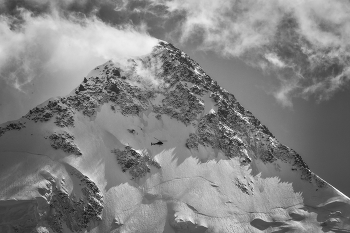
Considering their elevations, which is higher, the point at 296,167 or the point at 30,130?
the point at 296,167

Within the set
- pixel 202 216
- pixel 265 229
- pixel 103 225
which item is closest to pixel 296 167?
pixel 265 229

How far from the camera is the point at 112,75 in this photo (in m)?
192

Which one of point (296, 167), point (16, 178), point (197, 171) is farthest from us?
point (296, 167)

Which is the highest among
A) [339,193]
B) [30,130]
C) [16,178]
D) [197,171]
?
[339,193]

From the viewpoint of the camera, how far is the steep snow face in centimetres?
15100

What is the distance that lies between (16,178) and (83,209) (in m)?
22.5

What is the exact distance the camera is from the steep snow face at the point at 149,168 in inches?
5945

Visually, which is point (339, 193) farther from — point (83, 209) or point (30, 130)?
point (30, 130)

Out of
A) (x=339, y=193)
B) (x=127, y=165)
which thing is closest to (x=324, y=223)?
(x=339, y=193)

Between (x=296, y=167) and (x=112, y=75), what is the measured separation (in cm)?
7965

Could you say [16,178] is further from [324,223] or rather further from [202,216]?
[324,223]

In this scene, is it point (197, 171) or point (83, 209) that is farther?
point (197, 171)

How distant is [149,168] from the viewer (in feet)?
550

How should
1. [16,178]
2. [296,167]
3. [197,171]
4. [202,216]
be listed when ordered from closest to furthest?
1. [16,178]
2. [202,216]
3. [197,171]
4. [296,167]
